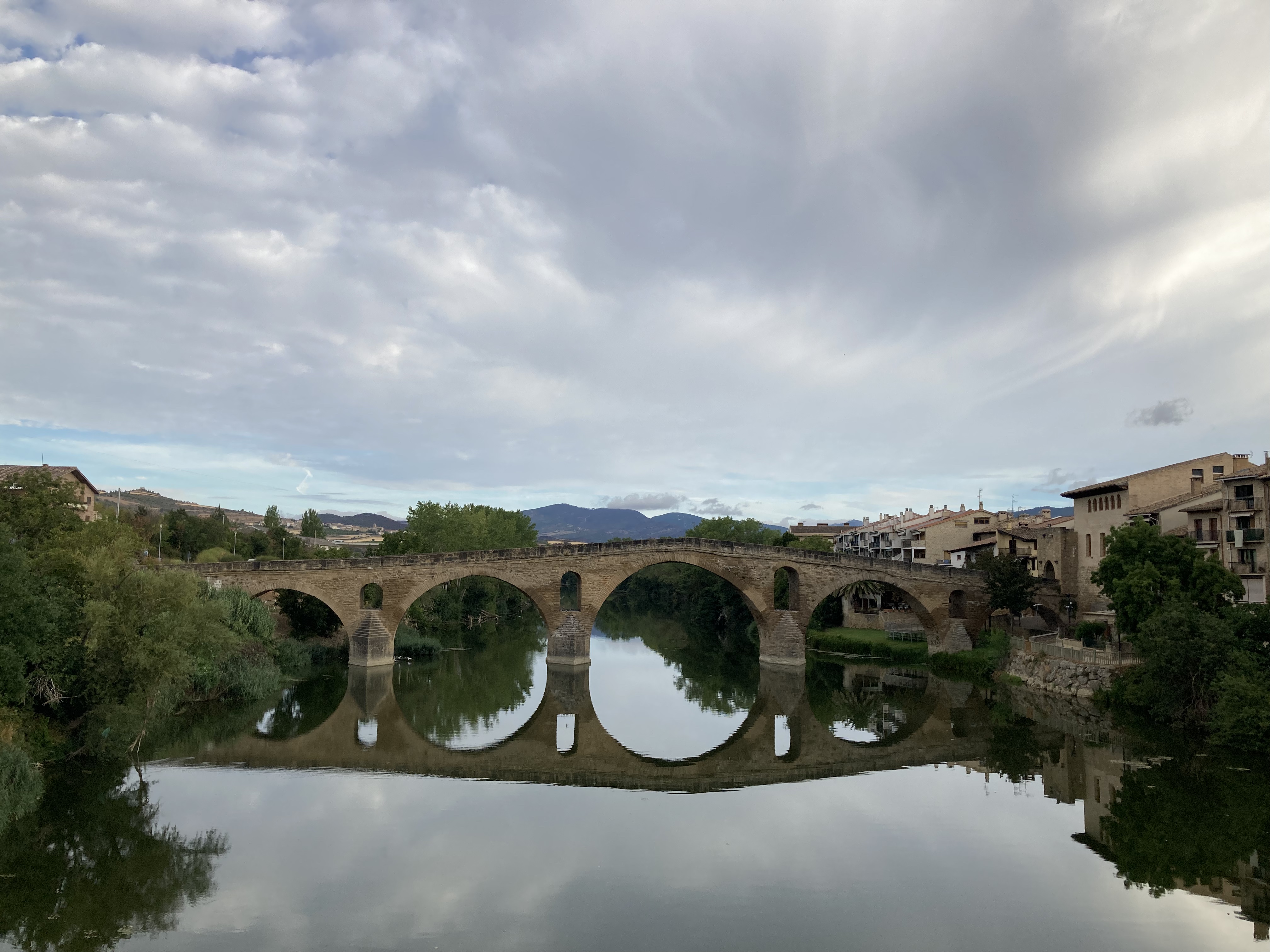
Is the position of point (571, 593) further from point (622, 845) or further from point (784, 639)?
point (622, 845)

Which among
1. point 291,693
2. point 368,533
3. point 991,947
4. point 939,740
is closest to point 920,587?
point 939,740

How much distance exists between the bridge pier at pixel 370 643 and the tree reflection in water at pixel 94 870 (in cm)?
1767

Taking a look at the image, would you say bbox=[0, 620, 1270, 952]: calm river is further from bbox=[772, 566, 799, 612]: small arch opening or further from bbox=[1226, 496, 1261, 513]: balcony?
bbox=[772, 566, 799, 612]: small arch opening

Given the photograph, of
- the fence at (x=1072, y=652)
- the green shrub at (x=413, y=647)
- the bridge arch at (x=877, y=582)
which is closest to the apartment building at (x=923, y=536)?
the bridge arch at (x=877, y=582)

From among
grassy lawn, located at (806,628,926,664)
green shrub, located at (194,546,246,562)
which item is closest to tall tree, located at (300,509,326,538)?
green shrub, located at (194,546,246,562)

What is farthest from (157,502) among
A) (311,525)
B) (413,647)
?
(413,647)

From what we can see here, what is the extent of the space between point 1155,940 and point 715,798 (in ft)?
26.2

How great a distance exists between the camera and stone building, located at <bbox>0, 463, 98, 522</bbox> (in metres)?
23.1

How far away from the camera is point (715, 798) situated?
1647cm

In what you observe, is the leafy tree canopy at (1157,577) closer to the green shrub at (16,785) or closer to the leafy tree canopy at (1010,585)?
the leafy tree canopy at (1010,585)

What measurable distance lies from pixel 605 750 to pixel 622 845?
25.3 feet

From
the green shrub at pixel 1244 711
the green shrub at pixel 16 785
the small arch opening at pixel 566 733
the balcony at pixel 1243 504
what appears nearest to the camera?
the green shrub at pixel 16 785

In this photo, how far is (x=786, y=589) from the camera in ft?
152

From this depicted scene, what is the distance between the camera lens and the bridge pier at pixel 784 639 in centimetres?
3647
